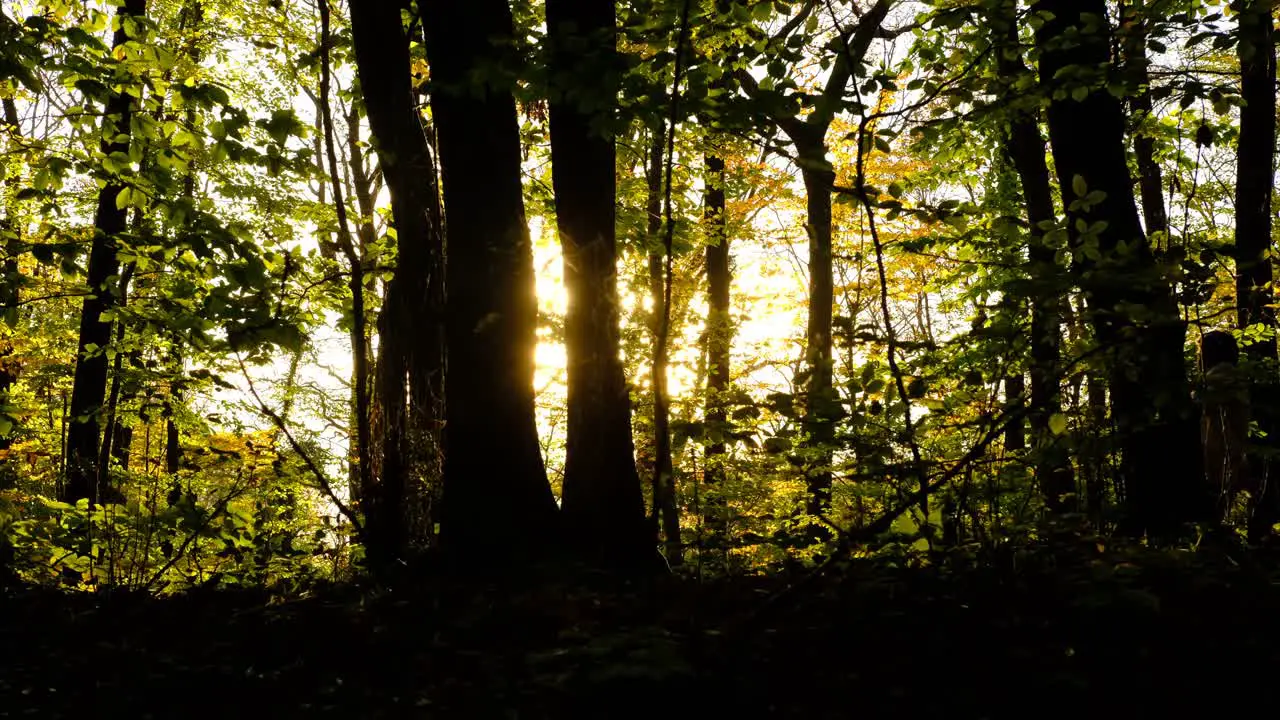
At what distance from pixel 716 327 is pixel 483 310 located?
572cm

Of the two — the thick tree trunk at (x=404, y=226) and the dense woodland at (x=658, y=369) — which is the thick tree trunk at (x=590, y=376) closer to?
the dense woodland at (x=658, y=369)

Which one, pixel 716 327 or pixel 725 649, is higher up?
pixel 716 327

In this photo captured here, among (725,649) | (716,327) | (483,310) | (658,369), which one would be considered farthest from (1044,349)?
Answer: (716,327)

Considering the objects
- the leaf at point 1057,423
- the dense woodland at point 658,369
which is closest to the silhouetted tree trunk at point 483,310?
the dense woodland at point 658,369

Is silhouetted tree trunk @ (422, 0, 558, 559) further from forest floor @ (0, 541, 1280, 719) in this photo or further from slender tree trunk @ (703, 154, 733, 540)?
slender tree trunk @ (703, 154, 733, 540)

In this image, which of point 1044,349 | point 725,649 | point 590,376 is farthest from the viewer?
point 590,376

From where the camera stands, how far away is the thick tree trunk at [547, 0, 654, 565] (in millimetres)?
4480

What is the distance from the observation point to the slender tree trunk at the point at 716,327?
631 centimetres

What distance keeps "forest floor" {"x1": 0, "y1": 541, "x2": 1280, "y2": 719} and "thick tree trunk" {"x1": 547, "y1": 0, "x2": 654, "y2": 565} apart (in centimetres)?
62

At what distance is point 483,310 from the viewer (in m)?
4.71

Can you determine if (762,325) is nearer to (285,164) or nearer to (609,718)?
(285,164)

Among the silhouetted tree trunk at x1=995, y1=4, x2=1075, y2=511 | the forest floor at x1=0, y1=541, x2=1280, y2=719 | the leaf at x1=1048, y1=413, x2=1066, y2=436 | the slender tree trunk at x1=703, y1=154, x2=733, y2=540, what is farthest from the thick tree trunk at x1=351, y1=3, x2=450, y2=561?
the leaf at x1=1048, y1=413, x2=1066, y2=436

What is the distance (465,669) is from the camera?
2736 millimetres

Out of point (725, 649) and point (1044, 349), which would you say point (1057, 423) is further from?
point (725, 649)
